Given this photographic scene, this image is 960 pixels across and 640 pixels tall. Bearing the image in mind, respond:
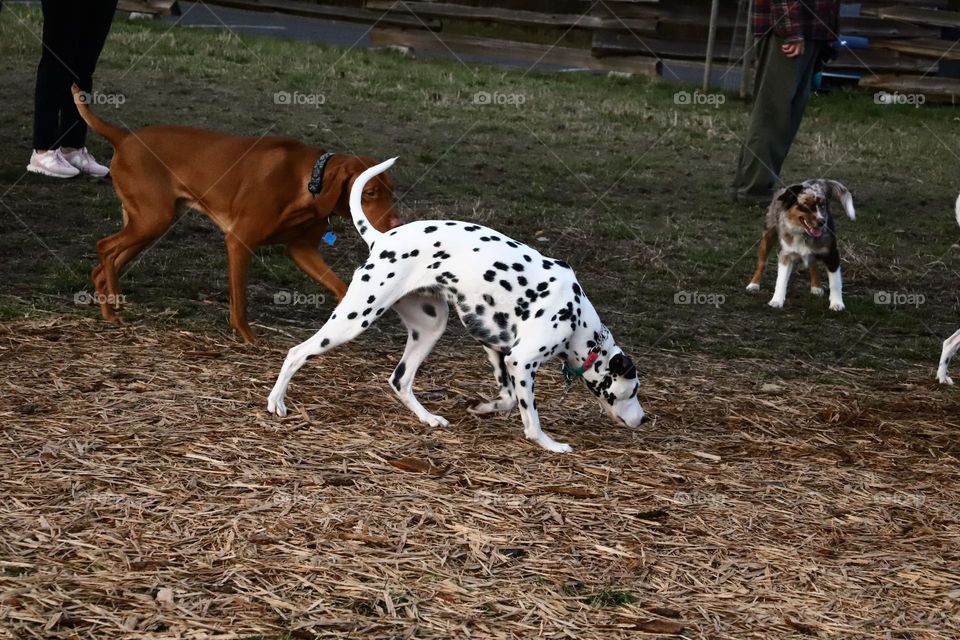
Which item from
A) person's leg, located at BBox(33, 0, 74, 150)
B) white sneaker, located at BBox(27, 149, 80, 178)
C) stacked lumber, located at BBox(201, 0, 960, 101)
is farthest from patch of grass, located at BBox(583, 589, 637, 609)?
stacked lumber, located at BBox(201, 0, 960, 101)

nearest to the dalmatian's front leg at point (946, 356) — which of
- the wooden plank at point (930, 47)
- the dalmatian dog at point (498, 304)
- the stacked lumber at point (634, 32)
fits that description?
the dalmatian dog at point (498, 304)

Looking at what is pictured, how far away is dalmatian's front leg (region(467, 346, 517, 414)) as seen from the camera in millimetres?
5895

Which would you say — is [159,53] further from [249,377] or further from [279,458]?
[279,458]

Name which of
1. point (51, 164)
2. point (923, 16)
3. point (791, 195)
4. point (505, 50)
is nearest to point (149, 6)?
point (505, 50)

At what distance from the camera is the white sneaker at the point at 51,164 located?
989 centimetres

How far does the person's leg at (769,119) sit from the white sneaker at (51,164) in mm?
5737

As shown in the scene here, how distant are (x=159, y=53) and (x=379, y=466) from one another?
11349mm

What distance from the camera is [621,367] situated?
570 centimetres

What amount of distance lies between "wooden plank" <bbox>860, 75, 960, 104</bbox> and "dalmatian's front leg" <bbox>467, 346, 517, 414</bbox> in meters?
14.7

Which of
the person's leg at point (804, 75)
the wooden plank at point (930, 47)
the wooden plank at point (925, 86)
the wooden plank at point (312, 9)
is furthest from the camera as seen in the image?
the wooden plank at point (312, 9)

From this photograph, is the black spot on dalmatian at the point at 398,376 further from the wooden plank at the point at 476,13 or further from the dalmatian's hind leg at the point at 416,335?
the wooden plank at the point at 476,13

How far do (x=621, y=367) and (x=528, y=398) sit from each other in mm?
441

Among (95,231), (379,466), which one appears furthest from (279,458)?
(95,231)

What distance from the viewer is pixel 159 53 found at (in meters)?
15.4
